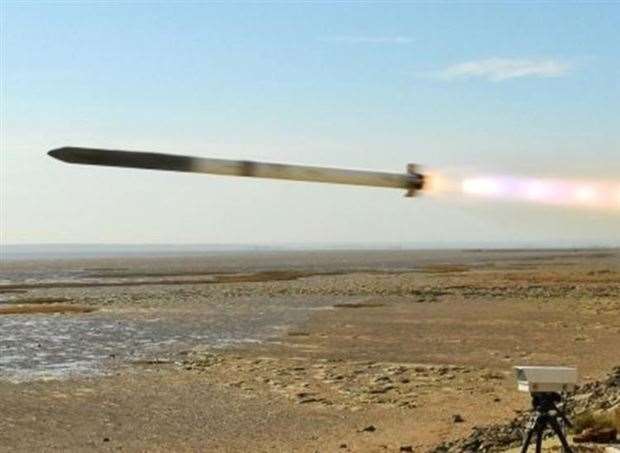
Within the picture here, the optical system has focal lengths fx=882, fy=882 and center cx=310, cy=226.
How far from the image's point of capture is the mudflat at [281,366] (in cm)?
1798

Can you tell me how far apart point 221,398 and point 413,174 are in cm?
957

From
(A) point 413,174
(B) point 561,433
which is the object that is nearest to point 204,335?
(A) point 413,174

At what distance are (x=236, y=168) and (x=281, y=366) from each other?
14.5m

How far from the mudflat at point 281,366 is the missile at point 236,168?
5.11 meters

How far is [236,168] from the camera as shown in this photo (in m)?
12.5

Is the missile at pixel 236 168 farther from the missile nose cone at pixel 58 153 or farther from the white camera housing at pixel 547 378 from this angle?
the white camera housing at pixel 547 378

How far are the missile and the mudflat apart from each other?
511 centimetres

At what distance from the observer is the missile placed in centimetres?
1112

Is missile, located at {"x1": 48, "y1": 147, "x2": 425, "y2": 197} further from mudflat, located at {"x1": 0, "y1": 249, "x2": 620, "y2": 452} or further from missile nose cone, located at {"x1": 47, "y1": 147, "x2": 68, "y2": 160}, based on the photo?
mudflat, located at {"x1": 0, "y1": 249, "x2": 620, "y2": 452}

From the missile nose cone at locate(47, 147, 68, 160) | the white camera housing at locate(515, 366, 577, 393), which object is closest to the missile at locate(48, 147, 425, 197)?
the missile nose cone at locate(47, 147, 68, 160)

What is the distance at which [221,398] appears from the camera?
848 inches

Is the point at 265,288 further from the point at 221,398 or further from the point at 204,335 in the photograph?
the point at 221,398

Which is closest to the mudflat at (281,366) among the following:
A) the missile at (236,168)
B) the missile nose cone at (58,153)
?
the missile at (236,168)

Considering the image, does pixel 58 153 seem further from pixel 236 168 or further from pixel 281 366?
pixel 281 366
